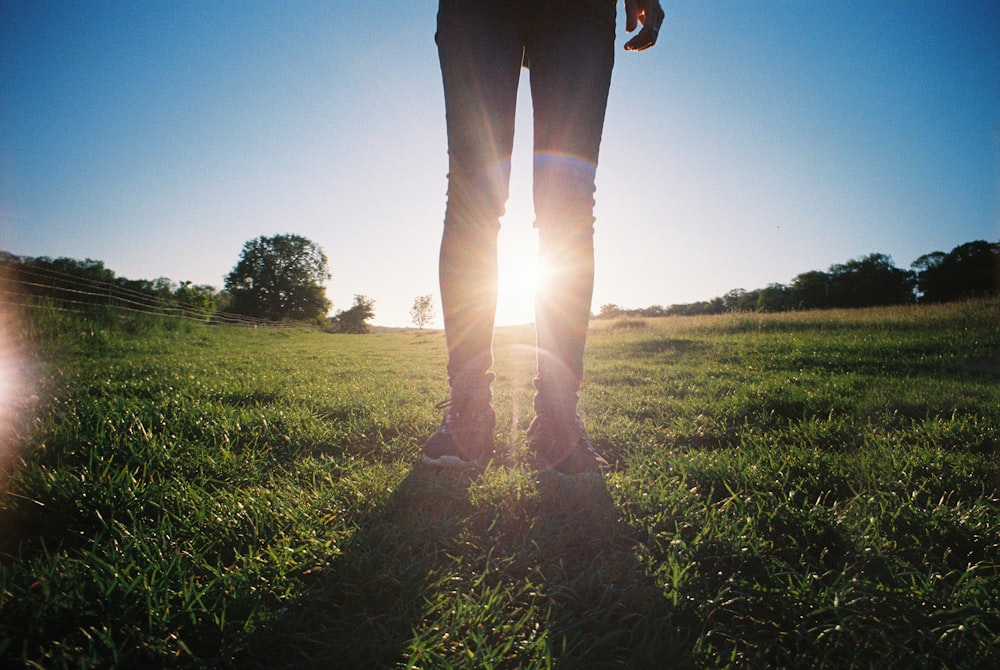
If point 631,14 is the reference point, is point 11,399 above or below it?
below

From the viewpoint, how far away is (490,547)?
1.25 metres

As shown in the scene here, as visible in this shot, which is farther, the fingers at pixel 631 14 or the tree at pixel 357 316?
the tree at pixel 357 316

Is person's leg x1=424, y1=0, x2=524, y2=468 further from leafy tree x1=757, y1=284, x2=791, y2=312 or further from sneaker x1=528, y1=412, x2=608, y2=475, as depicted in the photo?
leafy tree x1=757, y1=284, x2=791, y2=312

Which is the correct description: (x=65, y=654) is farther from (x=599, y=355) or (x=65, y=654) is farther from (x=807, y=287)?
(x=807, y=287)

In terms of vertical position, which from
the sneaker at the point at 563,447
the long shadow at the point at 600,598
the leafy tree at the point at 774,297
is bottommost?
the long shadow at the point at 600,598

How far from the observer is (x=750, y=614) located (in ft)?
3.19

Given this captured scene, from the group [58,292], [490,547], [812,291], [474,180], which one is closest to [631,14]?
[474,180]

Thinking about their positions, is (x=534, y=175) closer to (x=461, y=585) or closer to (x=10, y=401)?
(x=461, y=585)

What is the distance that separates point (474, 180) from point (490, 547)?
1673 millimetres

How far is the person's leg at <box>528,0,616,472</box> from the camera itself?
6.71 feet

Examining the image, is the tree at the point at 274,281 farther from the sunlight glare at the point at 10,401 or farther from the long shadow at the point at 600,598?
the long shadow at the point at 600,598

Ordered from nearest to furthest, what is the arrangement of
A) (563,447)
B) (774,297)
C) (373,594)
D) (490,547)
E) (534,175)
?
(373,594)
(490,547)
(563,447)
(534,175)
(774,297)

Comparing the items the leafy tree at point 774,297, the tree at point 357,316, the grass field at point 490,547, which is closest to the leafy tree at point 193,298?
the tree at point 357,316

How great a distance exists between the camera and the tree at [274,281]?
5825 centimetres
